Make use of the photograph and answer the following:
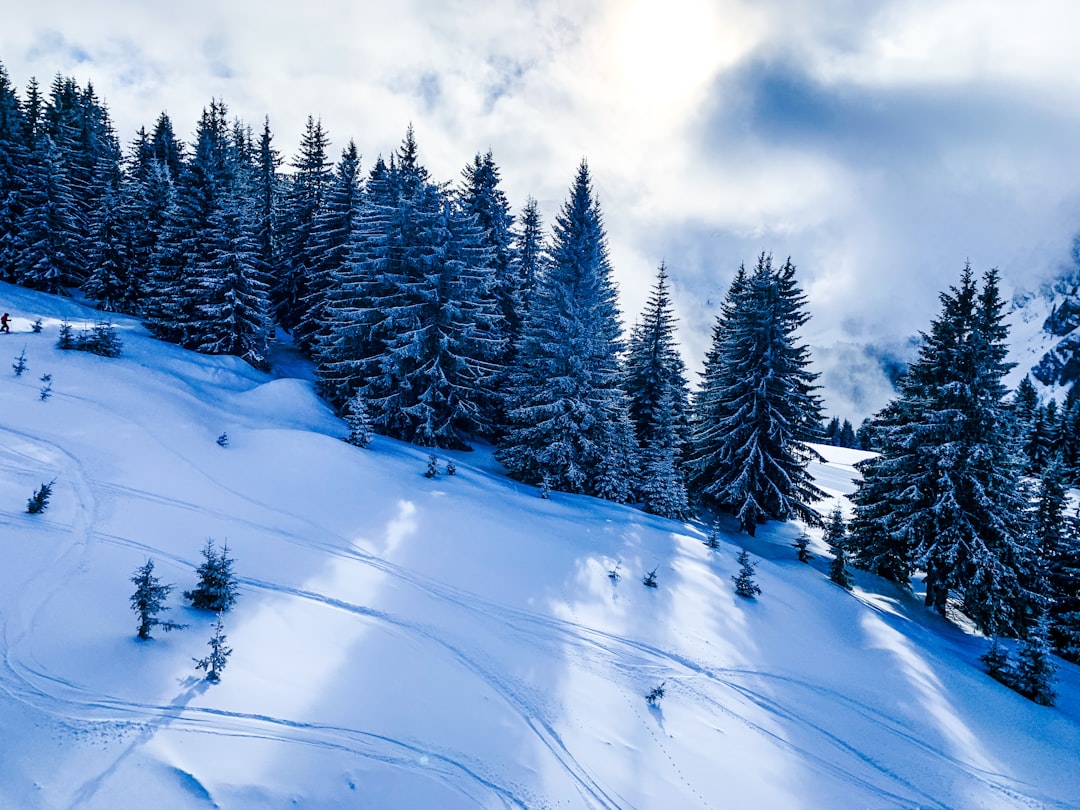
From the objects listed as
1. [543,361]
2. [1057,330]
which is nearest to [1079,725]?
[543,361]

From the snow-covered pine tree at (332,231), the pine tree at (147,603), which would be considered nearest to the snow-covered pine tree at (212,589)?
the pine tree at (147,603)

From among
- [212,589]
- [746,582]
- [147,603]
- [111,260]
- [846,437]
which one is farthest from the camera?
[846,437]

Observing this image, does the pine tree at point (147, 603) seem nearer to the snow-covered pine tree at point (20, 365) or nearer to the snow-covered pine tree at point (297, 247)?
the snow-covered pine tree at point (20, 365)

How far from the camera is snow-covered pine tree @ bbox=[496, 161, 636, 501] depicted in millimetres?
20391

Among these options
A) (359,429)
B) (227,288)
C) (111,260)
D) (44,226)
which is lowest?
(359,429)

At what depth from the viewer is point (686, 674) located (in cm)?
1016

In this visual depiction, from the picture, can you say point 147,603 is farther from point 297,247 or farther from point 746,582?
point 297,247

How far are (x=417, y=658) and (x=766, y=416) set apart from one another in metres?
18.4

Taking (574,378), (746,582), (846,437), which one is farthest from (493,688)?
(846,437)

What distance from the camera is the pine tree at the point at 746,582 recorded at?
13.7 metres

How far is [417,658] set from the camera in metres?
8.83

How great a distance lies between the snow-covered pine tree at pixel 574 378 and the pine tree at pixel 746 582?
23.4 feet

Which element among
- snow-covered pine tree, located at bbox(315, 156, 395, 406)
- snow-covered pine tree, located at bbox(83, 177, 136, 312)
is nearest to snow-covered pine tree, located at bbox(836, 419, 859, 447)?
snow-covered pine tree, located at bbox(315, 156, 395, 406)

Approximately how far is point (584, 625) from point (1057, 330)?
276m
